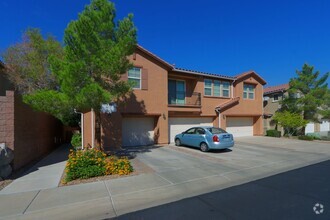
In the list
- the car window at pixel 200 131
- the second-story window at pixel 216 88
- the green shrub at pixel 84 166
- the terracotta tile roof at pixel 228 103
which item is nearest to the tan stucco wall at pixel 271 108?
the terracotta tile roof at pixel 228 103

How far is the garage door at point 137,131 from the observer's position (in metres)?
14.0

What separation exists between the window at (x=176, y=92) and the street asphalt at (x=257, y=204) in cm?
1113

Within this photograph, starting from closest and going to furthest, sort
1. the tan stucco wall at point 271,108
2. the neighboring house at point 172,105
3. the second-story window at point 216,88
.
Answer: the neighboring house at point 172,105 → the second-story window at point 216,88 → the tan stucco wall at point 271,108

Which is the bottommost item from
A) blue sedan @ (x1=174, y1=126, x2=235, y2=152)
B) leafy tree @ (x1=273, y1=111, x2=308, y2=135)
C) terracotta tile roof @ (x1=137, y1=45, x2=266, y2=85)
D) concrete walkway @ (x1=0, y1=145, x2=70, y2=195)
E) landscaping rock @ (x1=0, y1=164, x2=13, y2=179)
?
concrete walkway @ (x1=0, y1=145, x2=70, y2=195)

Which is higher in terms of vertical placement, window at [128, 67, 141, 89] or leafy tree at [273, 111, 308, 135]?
window at [128, 67, 141, 89]

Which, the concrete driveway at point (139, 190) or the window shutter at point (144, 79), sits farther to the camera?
the window shutter at point (144, 79)

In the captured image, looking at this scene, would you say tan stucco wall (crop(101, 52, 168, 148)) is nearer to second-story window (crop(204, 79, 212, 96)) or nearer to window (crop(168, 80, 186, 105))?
window (crop(168, 80, 186, 105))

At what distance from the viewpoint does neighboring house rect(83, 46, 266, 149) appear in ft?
43.7

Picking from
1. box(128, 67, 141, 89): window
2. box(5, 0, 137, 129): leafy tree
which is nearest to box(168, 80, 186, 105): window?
box(128, 67, 141, 89): window

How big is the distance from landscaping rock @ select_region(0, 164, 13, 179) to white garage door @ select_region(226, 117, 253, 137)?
55.7 ft

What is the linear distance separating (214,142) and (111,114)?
6.58 meters

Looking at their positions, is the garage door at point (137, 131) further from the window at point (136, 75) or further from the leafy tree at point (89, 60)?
the leafy tree at point (89, 60)

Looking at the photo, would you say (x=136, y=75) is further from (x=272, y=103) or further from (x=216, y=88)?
(x=272, y=103)

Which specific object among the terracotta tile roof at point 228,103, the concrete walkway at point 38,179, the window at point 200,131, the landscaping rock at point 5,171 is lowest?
the concrete walkway at point 38,179
